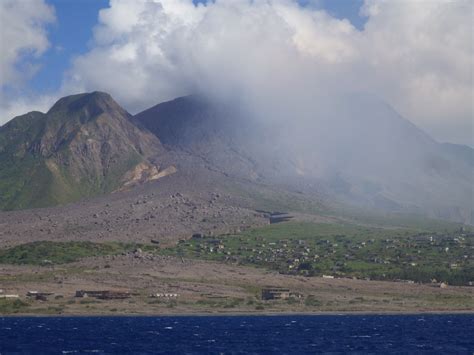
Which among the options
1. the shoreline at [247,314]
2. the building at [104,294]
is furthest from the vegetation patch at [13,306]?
the building at [104,294]

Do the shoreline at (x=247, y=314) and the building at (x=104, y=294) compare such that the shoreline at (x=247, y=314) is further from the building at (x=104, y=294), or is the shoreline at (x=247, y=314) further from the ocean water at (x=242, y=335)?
the building at (x=104, y=294)

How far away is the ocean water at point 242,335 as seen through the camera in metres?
111

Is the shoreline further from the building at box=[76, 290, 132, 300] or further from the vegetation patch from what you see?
the building at box=[76, 290, 132, 300]

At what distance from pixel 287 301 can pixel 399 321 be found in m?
32.5

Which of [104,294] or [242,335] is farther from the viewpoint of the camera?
[104,294]

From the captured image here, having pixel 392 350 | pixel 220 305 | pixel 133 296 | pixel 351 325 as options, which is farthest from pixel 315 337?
pixel 133 296

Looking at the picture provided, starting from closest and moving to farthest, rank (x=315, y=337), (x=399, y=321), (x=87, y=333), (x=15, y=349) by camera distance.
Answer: (x=15, y=349) < (x=315, y=337) < (x=87, y=333) < (x=399, y=321)

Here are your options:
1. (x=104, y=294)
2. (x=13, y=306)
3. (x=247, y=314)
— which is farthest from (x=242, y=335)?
(x=13, y=306)

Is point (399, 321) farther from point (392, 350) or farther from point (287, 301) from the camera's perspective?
point (392, 350)

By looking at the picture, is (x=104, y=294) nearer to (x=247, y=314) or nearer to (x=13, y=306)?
(x=13, y=306)

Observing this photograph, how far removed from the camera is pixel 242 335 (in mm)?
134250

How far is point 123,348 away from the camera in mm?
111188

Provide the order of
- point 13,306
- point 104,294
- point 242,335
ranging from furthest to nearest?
point 104,294
point 13,306
point 242,335

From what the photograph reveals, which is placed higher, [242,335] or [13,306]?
[13,306]
